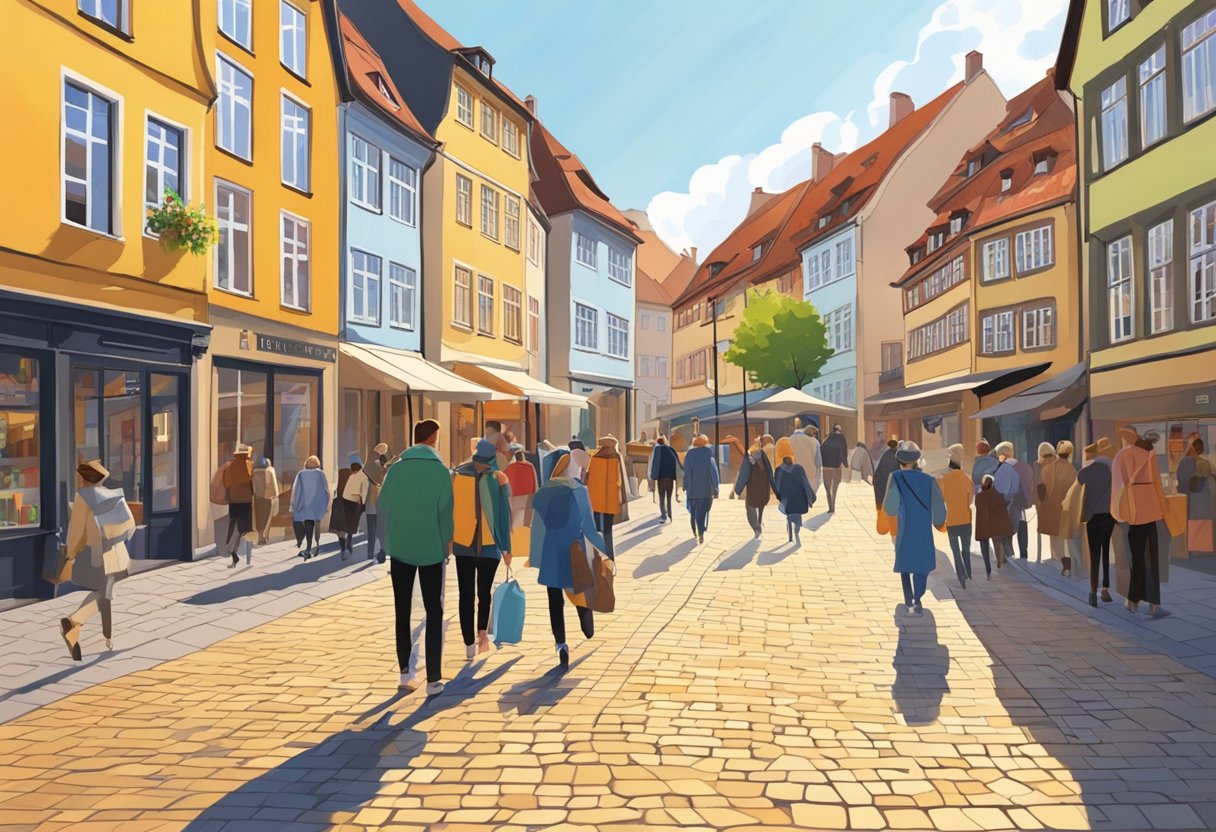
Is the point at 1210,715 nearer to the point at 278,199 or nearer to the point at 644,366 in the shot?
the point at 278,199

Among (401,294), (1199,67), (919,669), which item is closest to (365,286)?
(401,294)

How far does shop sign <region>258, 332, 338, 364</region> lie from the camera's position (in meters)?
19.5

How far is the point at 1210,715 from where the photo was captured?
7.21 m

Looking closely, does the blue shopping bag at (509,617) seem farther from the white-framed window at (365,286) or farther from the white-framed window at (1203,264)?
the white-framed window at (365,286)

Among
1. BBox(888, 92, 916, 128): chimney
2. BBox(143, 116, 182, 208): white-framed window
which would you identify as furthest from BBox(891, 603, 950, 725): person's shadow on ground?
BBox(888, 92, 916, 128): chimney

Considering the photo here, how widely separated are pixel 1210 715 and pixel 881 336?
45315 mm

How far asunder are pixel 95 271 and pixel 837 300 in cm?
4282

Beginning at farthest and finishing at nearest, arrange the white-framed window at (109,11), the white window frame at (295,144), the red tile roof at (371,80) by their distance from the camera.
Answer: the red tile roof at (371,80) < the white window frame at (295,144) < the white-framed window at (109,11)

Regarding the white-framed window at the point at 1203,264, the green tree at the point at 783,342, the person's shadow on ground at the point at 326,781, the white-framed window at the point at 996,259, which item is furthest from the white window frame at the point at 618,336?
the person's shadow on ground at the point at 326,781

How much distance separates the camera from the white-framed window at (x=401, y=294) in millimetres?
26094

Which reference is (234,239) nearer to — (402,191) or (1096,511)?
(402,191)

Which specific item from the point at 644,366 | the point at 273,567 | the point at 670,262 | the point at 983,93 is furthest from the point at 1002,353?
the point at 670,262

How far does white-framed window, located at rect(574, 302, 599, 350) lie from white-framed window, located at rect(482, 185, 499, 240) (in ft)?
27.0

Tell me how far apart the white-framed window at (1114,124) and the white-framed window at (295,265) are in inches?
592
